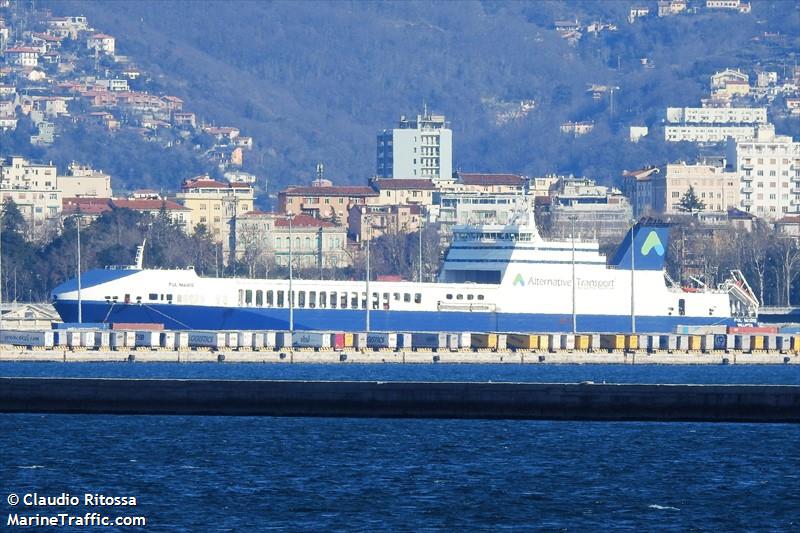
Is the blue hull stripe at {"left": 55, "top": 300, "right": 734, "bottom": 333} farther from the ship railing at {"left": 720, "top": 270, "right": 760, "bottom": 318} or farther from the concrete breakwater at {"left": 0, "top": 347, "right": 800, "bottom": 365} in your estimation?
the ship railing at {"left": 720, "top": 270, "right": 760, "bottom": 318}

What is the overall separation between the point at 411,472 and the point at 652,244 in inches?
2684

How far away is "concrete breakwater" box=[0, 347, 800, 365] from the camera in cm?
9619

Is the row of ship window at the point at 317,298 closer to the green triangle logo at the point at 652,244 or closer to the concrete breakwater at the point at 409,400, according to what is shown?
the green triangle logo at the point at 652,244

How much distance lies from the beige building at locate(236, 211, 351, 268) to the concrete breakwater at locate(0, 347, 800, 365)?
7667 cm

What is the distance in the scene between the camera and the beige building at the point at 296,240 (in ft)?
596

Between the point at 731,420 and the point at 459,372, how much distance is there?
44704 mm

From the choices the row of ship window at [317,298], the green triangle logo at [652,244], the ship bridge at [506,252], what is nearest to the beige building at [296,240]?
the ship bridge at [506,252]

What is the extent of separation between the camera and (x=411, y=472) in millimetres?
52844

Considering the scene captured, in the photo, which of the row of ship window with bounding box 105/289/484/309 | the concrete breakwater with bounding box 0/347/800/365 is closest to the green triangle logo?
the row of ship window with bounding box 105/289/484/309

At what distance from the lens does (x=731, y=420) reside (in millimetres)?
47688

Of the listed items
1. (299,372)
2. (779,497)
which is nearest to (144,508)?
(779,497)

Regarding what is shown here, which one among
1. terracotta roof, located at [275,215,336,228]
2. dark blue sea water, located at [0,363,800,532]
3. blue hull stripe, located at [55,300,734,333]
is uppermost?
terracotta roof, located at [275,215,336,228]

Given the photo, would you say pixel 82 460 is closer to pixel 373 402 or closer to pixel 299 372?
pixel 373 402

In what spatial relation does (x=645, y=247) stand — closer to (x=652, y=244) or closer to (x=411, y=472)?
(x=652, y=244)
